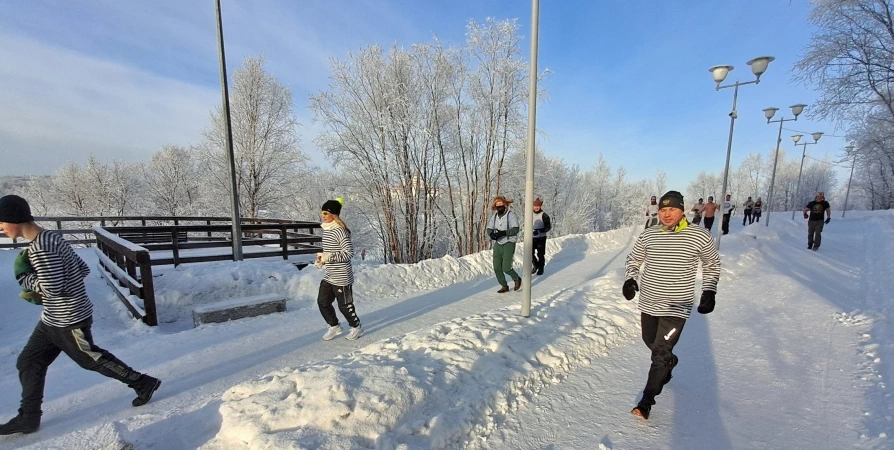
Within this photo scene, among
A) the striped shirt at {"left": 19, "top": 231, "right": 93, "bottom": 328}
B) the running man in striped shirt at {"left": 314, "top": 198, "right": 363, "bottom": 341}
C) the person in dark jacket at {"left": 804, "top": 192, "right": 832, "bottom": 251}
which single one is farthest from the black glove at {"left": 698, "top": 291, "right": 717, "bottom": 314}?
the person in dark jacket at {"left": 804, "top": 192, "right": 832, "bottom": 251}

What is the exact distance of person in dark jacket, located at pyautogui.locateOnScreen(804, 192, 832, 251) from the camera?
11.1 metres

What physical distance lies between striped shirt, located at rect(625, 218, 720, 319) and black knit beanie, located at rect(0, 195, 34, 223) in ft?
15.9

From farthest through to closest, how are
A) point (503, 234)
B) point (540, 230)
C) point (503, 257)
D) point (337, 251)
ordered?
1. point (540, 230)
2. point (503, 257)
3. point (503, 234)
4. point (337, 251)

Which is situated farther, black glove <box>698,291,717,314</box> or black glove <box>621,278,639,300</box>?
black glove <box>621,278,639,300</box>

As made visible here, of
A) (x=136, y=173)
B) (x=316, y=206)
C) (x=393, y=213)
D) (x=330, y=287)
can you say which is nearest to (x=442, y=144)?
(x=393, y=213)

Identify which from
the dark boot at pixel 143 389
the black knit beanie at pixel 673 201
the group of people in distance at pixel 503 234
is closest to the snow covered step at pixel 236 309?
the dark boot at pixel 143 389

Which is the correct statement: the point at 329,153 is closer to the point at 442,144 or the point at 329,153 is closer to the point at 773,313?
the point at 442,144

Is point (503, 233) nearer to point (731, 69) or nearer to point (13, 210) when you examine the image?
point (13, 210)

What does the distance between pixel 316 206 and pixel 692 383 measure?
25091mm

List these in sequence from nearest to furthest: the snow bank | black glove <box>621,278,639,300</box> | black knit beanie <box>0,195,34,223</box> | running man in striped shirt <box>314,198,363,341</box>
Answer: the snow bank, black knit beanie <box>0,195,34,223</box>, black glove <box>621,278,639,300</box>, running man in striped shirt <box>314,198,363,341</box>

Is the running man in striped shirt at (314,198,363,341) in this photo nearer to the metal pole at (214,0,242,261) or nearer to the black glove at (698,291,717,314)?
the black glove at (698,291,717,314)

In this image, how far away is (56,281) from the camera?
9.34 ft

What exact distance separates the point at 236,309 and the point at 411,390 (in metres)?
4.05

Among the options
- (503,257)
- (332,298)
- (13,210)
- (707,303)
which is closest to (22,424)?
(13,210)
